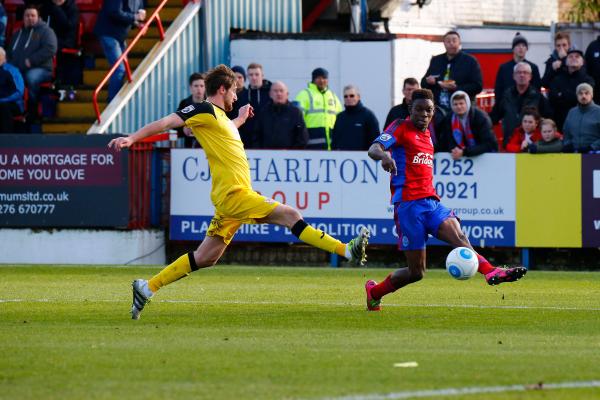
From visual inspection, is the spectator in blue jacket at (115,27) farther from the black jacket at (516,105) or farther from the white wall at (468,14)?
the white wall at (468,14)

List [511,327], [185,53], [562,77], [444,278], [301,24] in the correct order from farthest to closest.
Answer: [301,24] < [185,53] < [562,77] < [444,278] < [511,327]

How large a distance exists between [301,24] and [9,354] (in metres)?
19.8

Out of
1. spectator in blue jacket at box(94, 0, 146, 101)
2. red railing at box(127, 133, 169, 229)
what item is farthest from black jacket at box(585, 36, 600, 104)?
spectator in blue jacket at box(94, 0, 146, 101)

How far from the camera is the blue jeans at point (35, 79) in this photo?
2394 cm

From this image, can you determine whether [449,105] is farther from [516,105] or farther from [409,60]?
[409,60]

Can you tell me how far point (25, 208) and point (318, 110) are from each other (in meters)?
4.55

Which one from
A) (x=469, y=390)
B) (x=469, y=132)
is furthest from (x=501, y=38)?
(x=469, y=390)

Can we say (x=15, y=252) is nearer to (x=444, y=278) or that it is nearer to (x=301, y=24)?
(x=444, y=278)

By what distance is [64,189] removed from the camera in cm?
2098

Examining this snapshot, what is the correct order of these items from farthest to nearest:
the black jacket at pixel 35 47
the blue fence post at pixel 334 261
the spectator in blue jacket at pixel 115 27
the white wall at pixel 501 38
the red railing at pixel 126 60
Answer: the white wall at pixel 501 38
the spectator in blue jacket at pixel 115 27
the black jacket at pixel 35 47
the red railing at pixel 126 60
the blue fence post at pixel 334 261

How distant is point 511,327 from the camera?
11680mm

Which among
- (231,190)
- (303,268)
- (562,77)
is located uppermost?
(562,77)

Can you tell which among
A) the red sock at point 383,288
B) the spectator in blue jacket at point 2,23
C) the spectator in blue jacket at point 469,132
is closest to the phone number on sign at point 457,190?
the spectator in blue jacket at point 469,132

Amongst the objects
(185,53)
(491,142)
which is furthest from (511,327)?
(185,53)
